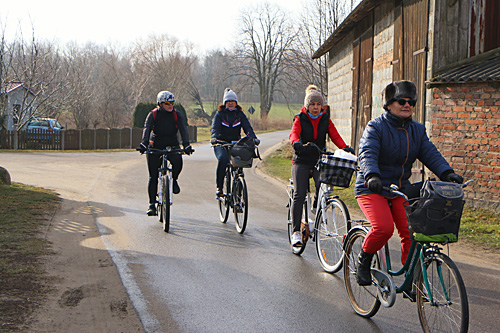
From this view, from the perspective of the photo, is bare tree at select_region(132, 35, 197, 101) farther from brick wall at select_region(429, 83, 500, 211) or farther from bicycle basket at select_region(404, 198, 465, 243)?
bicycle basket at select_region(404, 198, 465, 243)

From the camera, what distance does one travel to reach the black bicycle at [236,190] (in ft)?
27.5

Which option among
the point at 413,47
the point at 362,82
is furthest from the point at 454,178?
the point at 362,82

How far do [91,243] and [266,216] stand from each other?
3.40m

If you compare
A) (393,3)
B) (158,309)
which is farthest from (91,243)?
(393,3)

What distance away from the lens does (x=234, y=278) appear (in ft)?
19.6

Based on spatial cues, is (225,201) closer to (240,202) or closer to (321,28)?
(240,202)

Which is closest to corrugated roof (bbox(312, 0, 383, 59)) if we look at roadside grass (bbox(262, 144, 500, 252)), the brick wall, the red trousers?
the brick wall

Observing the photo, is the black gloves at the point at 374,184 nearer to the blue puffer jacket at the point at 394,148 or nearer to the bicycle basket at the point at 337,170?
the blue puffer jacket at the point at 394,148

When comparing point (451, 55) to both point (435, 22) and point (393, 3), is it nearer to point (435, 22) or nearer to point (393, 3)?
point (435, 22)

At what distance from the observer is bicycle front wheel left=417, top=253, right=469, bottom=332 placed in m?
3.61

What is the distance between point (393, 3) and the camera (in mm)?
14266

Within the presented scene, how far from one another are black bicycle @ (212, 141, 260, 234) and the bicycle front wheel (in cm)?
430

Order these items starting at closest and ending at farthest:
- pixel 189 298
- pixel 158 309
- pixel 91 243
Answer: pixel 158 309, pixel 189 298, pixel 91 243

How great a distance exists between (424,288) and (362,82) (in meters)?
13.9
